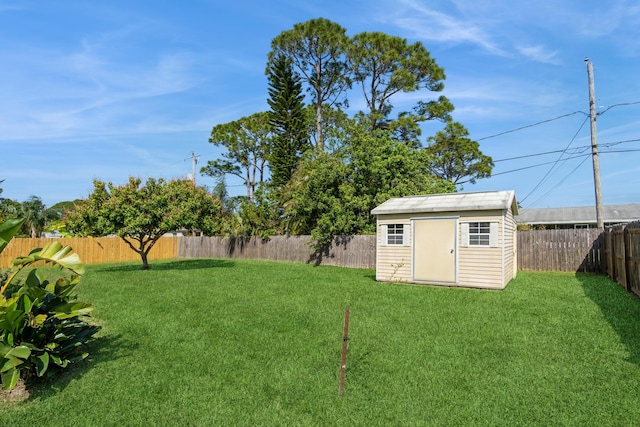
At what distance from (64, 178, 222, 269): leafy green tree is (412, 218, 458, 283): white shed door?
9.78 meters

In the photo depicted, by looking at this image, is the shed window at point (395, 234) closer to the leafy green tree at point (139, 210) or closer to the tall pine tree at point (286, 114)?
the leafy green tree at point (139, 210)

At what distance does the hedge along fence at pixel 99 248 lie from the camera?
20.9 meters

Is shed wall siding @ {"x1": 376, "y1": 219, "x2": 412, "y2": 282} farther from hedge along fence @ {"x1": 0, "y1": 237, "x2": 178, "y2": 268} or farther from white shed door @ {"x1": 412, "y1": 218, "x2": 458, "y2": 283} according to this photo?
hedge along fence @ {"x1": 0, "y1": 237, "x2": 178, "y2": 268}

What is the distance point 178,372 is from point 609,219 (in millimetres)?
33366

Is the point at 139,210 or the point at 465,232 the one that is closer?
the point at 465,232

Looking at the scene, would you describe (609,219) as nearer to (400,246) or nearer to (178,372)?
(400,246)

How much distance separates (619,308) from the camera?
7688 mm

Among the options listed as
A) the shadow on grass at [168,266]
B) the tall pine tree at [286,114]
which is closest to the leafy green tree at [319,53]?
the tall pine tree at [286,114]

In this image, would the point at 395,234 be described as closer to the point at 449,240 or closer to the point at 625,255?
the point at 449,240

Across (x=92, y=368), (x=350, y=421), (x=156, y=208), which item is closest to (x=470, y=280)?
(x=350, y=421)

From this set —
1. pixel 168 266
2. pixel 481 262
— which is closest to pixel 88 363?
pixel 481 262

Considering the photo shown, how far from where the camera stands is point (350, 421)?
3.64 meters

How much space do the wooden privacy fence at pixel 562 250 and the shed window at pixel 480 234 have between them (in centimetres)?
511

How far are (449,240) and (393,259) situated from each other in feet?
6.28
